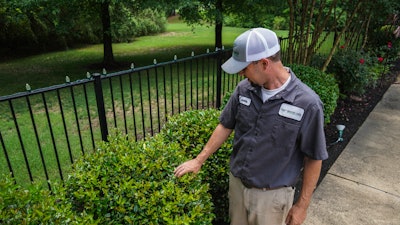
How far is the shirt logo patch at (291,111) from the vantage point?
1.73 m

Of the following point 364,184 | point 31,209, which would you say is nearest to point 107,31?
point 364,184

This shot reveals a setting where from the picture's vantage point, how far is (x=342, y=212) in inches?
128

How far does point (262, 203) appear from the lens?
2049 mm

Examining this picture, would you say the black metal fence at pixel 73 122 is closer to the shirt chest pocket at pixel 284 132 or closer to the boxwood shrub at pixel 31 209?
the boxwood shrub at pixel 31 209

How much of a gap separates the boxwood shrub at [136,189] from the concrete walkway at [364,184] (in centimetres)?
171

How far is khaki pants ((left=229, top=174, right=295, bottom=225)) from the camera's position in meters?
2.02

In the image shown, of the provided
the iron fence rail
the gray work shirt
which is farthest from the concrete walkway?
the iron fence rail

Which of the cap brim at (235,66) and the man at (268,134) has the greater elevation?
the cap brim at (235,66)

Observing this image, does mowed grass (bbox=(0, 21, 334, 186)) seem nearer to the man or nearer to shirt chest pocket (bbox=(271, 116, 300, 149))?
the man

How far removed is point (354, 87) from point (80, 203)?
234 inches

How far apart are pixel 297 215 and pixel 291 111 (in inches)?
28.9

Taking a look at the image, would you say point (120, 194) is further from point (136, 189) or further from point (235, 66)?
point (235, 66)

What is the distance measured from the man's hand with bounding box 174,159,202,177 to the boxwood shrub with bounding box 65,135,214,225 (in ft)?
0.14

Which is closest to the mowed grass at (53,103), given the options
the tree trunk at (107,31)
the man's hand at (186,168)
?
→ the tree trunk at (107,31)
